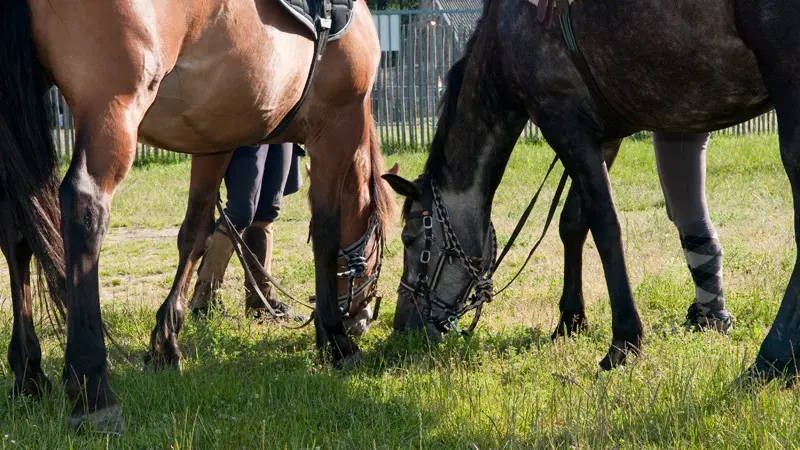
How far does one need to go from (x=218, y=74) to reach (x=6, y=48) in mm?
792

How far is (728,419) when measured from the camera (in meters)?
2.92

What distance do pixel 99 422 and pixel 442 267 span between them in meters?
2.25

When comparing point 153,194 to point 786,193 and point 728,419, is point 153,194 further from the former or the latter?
point 728,419

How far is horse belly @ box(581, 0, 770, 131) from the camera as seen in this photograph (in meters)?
3.32

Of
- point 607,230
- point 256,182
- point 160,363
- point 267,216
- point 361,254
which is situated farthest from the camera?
point 267,216

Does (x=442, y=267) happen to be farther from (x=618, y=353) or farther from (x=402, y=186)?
(x=618, y=353)

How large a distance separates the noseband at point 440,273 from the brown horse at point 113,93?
2.90 feet

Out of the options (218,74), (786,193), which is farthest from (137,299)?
(786,193)

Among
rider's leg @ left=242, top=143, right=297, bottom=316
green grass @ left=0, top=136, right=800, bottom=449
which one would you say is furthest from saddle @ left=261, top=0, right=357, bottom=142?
rider's leg @ left=242, top=143, right=297, bottom=316

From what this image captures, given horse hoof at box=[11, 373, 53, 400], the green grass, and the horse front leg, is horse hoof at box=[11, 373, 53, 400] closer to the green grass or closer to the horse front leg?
the green grass

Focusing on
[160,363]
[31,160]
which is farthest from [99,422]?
[160,363]

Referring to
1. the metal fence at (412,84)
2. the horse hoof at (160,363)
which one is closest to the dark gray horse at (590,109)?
the horse hoof at (160,363)

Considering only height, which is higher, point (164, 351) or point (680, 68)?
point (680, 68)

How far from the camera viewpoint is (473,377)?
157 inches
